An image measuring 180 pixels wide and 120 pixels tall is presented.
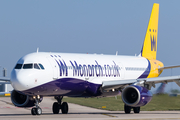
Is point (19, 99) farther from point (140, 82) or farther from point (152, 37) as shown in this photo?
point (152, 37)

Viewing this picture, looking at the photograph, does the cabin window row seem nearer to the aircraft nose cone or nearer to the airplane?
the airplane

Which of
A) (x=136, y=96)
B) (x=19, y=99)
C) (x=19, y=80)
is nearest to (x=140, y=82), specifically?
(x=136, y=96)

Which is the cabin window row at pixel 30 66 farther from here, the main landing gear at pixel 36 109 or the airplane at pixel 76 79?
the main landing gear at pixel 36 109

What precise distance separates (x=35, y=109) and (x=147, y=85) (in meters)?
8.74

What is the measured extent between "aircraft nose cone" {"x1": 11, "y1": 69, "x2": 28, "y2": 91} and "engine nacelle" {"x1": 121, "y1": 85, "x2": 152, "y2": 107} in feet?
23.2

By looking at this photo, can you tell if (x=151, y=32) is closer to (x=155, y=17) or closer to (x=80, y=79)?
(x=155, y=17)

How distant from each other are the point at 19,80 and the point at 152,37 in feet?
59.5

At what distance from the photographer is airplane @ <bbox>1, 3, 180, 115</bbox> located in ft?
78.2

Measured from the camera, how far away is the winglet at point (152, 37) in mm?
36438

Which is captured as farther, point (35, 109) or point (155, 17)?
point (155, 17)

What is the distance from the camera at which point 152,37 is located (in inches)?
1474

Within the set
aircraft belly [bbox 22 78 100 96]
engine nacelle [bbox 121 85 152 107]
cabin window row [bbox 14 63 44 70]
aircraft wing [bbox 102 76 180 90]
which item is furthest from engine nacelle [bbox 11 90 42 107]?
engine nacelle [bbox 121 85 152 107]

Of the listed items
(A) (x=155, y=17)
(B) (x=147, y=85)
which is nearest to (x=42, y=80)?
(B) (x=147, y=85)

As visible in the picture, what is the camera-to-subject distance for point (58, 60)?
2581 cm
